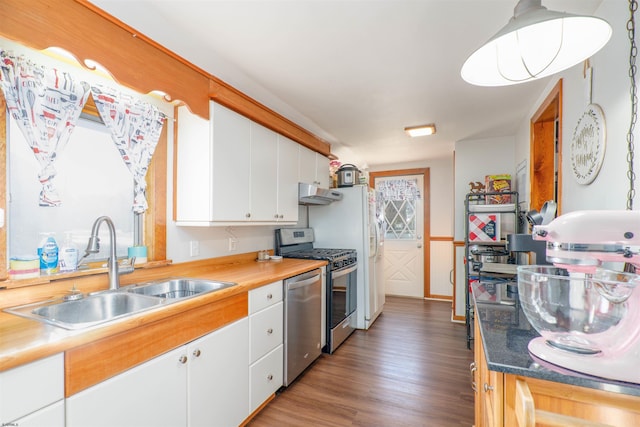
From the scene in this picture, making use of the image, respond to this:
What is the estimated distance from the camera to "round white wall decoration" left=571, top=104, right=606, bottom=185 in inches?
57.5

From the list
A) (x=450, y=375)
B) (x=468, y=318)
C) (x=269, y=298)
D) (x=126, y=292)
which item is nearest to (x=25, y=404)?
(x=126, y=292)

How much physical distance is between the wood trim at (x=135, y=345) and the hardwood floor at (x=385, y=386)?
0.85 metres

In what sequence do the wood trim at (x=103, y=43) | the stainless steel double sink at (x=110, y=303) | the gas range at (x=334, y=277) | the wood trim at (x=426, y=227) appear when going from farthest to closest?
the wood trim at (x=426, y=227) < the gas range at (x=334, y=277) < the stainless steel double sink at (x=110, y=303) < the wood trim at (x=103, y=43)

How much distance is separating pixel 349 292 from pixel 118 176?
2466mm

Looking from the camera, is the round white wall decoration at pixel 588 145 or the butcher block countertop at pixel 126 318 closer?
the butcher block countertop at pixel 126 318

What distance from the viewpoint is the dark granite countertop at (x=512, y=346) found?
70 centimetres

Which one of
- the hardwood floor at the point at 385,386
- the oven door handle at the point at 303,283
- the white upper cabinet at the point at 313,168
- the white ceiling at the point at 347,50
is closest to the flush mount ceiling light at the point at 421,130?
the white ceiling at the point at 347,50

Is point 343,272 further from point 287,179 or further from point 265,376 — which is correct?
point 265,376

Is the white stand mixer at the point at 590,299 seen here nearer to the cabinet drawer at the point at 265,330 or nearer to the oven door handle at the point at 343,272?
the cabinet drawer at the point at 265,330

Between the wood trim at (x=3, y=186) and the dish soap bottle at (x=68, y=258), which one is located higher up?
the wood trim at (x=3, y=186)

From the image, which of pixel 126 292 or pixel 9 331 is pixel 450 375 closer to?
pixel 126 292

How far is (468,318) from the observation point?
3.04m

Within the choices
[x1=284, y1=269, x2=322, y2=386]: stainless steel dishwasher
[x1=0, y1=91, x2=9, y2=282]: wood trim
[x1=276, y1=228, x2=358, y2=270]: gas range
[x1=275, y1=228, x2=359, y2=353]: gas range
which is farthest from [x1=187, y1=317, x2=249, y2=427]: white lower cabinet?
[x1=276, y1=228, x2=358, y2=270]: gas range

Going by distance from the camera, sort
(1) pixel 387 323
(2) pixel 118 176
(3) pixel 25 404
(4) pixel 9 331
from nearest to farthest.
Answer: (3) pixel 25 404 < (4) pixel 9 331 < (2) pixel 118 176 < (1) pixel 387 323
